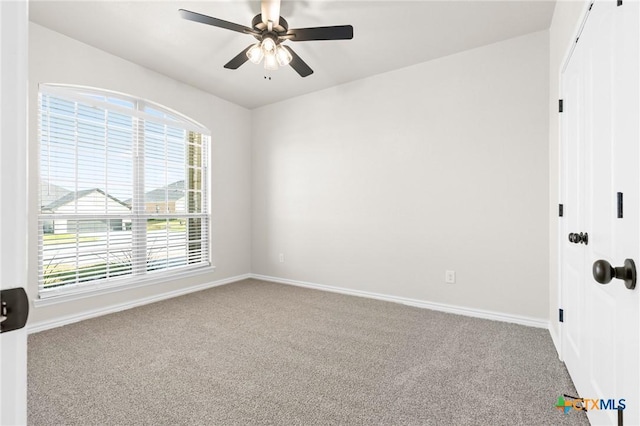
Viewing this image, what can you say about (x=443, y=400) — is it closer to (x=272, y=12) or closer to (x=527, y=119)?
(x=527, y=119)

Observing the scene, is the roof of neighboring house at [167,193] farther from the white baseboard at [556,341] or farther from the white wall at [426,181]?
the white baseboard at [556,341]

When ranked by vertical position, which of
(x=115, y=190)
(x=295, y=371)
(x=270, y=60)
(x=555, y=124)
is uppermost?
(x=270, y=60)

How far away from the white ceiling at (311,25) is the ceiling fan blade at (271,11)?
233 millimetres

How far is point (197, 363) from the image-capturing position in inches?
83.4

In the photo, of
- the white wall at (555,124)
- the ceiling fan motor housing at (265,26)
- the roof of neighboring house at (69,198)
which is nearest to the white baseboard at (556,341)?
the white wall at (555,124)

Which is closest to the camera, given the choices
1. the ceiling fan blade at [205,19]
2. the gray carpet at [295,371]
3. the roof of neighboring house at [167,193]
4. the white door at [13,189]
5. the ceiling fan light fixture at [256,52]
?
the white door at [13,189]

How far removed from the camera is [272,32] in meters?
2.37

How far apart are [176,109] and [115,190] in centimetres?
122

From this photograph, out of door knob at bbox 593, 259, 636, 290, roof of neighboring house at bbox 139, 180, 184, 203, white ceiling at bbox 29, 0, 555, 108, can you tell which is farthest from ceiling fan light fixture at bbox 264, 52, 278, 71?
door knob at bbox 593, 259, 636, 290

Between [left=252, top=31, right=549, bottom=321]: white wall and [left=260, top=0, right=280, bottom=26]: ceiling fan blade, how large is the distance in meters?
1.71

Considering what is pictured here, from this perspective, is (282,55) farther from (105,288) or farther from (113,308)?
(113,308)

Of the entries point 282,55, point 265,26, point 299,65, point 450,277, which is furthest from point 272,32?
point 450,277

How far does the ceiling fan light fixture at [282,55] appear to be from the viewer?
2465mm

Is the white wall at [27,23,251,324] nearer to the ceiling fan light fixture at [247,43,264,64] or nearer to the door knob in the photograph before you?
the ceiling fan light fixture at [247,43,264,64]
